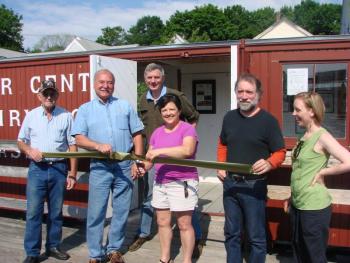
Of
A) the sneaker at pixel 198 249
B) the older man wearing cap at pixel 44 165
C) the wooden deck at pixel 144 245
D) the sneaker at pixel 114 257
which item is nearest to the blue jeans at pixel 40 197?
the older man wearing cap at pixel 44 165

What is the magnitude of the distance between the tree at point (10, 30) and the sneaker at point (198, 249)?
56.4 meters

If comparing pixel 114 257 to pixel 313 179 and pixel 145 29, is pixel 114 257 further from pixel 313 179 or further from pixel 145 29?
pixel 145 29

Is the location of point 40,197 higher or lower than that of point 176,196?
lower

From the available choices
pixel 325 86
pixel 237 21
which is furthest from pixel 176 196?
pixel 237 21

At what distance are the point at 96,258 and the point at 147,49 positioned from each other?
2.85 metres

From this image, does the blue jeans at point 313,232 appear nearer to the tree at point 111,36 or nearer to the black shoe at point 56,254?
the black shoe at point 56,254

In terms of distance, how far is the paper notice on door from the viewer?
509cm

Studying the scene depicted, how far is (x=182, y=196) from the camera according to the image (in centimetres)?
370

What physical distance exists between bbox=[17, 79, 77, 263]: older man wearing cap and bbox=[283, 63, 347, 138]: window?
8.51 ft

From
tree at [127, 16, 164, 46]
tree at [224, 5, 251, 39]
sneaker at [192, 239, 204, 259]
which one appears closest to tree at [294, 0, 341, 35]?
tree at [224, 5, 251, 39]

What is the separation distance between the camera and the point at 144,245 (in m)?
4.91

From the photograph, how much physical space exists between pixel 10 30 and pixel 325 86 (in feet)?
193

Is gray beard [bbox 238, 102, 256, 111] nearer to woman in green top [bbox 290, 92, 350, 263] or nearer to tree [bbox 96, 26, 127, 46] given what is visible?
woman in green top [bbox 290, 92, 350, 263]

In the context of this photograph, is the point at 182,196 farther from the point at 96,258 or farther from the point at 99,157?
the point at 96,258
